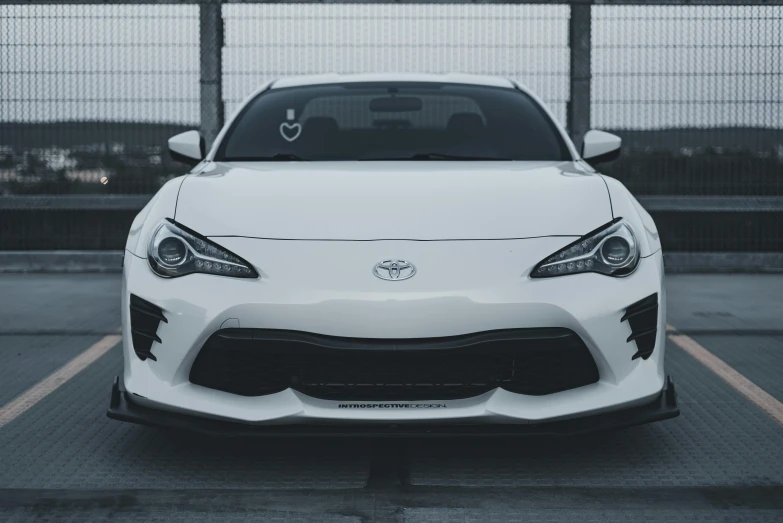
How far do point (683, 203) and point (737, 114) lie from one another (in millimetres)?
898

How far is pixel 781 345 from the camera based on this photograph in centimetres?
606

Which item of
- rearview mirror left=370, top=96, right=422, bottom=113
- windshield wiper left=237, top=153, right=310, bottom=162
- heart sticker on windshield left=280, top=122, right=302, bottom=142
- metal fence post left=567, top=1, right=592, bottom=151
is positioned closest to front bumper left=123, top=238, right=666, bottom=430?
windshield wiper left=237, top=153, right=310, bottom=162

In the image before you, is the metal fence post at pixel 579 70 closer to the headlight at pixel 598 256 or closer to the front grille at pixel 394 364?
the headlight at pixel 598 256

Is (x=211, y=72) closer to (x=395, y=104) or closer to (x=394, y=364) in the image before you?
(x=395, y=104)

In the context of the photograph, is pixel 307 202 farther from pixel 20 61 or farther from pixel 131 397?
pixel 20 61

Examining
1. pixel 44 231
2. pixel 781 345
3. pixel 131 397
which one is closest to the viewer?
pixel 131 397

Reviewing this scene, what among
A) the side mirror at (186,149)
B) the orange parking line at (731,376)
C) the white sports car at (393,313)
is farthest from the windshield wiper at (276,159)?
the orange parking line at (731,376)

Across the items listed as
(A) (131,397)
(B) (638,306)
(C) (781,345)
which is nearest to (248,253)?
(A) (131,397)

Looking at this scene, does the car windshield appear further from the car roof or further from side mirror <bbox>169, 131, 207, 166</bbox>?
side mirror <bbox>169, 131, 207, 166</bbox>

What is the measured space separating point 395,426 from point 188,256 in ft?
2.76

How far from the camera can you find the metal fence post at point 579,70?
941cm

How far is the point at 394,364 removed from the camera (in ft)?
10.7

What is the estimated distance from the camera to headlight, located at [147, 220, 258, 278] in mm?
3389

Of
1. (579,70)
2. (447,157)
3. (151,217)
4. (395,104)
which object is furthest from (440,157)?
(579,70)
